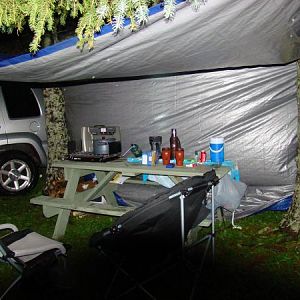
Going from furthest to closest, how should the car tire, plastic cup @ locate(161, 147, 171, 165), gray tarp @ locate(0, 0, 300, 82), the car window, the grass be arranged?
the car window < the car tire < plastic cup @ locate(161, 147, 171, 165) < the grass < gray tarp @ locate(0, 0, 300, 82)

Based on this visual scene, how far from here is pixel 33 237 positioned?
3.62 m

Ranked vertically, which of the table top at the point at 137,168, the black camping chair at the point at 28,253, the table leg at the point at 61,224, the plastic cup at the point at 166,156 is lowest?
the table leg at the point at 61,224

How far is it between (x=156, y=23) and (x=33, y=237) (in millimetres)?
2349

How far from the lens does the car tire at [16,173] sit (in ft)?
22.5

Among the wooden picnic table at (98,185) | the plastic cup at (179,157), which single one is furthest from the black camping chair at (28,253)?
the plastic cup at (179,157)

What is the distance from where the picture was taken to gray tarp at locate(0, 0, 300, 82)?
2.63 m

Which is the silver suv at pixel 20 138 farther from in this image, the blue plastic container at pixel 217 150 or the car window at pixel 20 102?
the blue plastic container at pixel 217 150

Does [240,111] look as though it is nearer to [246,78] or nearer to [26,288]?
[246,78]

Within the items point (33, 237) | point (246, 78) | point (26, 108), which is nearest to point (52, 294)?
point (33, 237)

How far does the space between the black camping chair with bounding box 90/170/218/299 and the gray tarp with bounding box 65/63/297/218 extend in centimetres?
214

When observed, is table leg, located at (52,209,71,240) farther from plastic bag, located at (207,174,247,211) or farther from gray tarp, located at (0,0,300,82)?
plastic bag, located at (207,174,247,211)

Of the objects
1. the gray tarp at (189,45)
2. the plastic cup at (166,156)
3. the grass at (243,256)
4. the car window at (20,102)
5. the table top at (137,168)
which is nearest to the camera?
the gray tarp at (189,45)

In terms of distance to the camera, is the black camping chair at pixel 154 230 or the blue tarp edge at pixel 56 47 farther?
the black camping chair at pixel 154 230

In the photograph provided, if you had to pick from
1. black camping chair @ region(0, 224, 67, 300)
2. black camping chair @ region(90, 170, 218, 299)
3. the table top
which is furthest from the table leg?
black camping chair @ region(90, 170, 218, 299)
